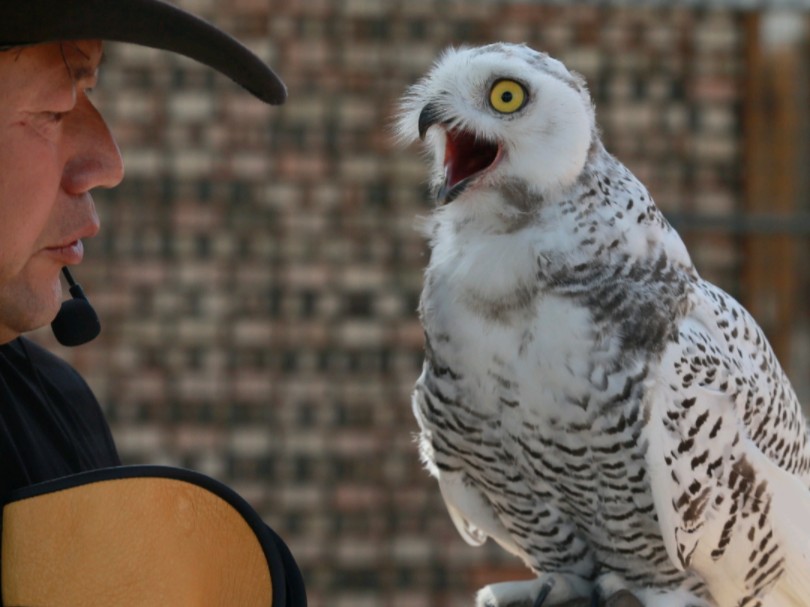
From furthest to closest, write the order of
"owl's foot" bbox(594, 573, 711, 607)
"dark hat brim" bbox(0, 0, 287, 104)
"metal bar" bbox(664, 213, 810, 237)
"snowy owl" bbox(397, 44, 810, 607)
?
1. "metal bar" bbox(664, 213, 810, 237)
2. "owl's foot" bbox(594, 573, 711, 607)
3. "snowy owl" bbox(397, 44, 810, 607)
4. "dark hat brim" bbox(0, 0, 287, 104)

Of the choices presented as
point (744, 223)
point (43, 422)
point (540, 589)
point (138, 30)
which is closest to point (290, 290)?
point (744, 223)

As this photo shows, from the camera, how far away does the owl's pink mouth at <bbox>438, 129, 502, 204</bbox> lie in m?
1.87

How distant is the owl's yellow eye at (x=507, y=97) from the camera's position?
6.11ft

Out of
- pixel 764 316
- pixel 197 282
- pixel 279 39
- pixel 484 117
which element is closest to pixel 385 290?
pixel 197 282

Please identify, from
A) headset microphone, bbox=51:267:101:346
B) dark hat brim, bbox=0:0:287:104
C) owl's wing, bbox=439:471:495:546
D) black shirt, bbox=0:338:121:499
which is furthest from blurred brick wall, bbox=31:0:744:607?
dark hat brim, bbox=0:0:287:104

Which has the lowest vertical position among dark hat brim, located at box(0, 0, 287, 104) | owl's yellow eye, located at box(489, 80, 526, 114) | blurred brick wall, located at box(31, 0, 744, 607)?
blurred brick wall, located at box(31, 0, 744, 607)

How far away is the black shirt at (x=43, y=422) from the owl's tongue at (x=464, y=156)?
641 mm

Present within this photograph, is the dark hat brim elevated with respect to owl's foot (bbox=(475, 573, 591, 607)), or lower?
elevated

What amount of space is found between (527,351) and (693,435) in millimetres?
309

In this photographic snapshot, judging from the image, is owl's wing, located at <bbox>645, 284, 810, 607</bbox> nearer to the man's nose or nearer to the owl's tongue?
the owl's tongue

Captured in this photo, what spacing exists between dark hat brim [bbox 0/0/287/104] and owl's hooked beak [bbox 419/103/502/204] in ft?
1.08

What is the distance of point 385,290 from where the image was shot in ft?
15.9

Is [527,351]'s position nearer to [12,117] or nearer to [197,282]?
[12,117]

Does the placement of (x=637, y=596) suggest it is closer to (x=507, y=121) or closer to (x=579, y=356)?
(x=579, y=356)
